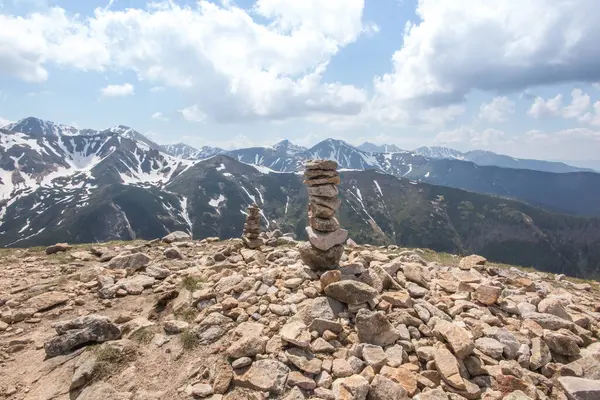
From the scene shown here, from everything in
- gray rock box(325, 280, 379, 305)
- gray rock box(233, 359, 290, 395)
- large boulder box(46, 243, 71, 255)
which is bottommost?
large boulder box(46, 243, 71, 255)

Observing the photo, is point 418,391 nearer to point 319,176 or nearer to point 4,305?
point 319,176

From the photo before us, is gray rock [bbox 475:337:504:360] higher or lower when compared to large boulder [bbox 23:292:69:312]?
higher

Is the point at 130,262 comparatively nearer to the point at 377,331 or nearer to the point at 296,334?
the point at 296,334

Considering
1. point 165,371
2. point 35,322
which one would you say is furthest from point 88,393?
point 35,322

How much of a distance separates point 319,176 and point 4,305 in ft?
49.1

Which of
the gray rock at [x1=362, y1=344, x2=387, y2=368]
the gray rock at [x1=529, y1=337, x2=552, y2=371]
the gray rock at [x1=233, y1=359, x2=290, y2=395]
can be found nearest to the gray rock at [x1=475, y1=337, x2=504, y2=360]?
the gray rock at [x1=529, y1=337, x2=552, y2=371]

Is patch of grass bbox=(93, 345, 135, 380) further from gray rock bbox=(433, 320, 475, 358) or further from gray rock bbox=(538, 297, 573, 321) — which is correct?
gray rock bbox=(538, 297, 573, 321)

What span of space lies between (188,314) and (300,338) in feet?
16.0

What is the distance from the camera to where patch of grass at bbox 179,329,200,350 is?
410 inches

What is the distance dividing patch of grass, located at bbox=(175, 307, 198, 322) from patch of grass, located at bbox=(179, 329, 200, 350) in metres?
1.00

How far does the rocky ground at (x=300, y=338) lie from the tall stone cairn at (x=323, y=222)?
742mm

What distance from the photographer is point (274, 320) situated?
433 inches

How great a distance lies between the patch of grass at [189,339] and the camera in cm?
1041

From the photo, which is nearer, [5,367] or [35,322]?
[5,367]
